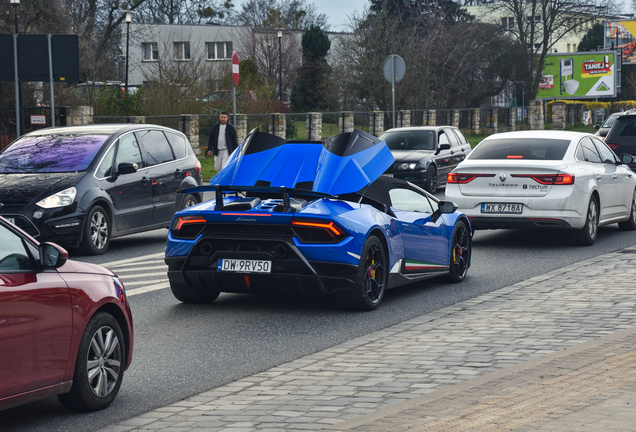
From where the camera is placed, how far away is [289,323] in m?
8.16

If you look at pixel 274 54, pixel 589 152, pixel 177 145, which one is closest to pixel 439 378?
pixel 589 152

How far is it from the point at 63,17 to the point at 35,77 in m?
14.7

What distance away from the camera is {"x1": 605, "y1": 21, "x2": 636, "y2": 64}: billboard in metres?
89.7

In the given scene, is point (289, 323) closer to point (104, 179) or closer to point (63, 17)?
point (104, 179)

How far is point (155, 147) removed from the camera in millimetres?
14148

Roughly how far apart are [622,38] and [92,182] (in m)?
90.3

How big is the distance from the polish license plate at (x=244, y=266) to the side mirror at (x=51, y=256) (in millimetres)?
3159

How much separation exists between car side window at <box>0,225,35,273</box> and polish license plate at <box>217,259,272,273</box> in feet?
10.9

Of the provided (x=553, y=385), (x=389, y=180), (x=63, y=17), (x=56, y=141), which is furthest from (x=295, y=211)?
(x=63, y=17)

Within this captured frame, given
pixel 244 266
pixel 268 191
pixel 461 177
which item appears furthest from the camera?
pixel 461 177

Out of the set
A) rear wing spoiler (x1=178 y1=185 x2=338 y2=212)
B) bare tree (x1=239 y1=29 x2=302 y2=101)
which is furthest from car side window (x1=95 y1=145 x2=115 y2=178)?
bare tree (x1=239 y1=29 x2=302 y2=101)

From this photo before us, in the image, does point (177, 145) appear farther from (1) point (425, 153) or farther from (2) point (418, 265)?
(1) point (425, 153)

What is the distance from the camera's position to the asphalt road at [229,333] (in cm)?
566

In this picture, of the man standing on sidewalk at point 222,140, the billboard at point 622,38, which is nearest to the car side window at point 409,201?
the man standing on sidewalk at point 222,140
